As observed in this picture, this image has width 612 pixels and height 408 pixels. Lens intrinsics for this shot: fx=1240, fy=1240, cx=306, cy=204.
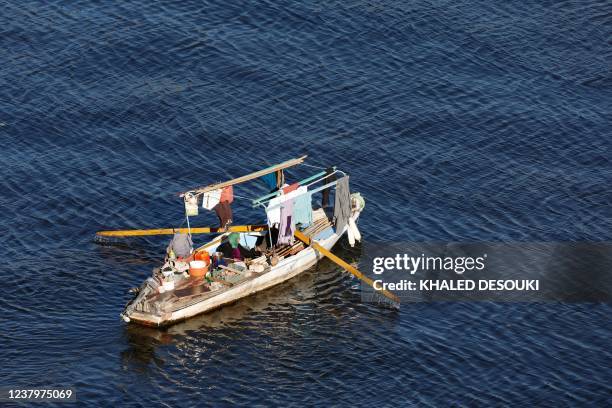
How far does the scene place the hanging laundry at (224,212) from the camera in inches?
2689

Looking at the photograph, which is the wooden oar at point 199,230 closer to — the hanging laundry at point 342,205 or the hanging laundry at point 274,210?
the hanging laundry at point 274,210

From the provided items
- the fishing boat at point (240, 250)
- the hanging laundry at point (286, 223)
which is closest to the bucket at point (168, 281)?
the fishing boat at point (240, 250)

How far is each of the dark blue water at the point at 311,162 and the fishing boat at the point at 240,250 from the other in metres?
1.01

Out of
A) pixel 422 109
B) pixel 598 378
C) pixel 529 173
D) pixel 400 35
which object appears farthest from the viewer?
pixel 400 35

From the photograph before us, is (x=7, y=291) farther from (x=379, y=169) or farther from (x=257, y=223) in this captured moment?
(x=379, y=169)

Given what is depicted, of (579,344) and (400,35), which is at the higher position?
(400,35)

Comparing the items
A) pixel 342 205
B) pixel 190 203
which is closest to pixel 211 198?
pixel 190 203

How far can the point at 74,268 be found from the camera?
224 ft

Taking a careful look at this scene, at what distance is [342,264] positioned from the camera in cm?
6775

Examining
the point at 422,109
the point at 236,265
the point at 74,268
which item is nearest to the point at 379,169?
the point at 422,109

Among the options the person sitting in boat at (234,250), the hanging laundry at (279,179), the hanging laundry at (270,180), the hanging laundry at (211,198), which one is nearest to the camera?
the hanging laundry at (211,198)

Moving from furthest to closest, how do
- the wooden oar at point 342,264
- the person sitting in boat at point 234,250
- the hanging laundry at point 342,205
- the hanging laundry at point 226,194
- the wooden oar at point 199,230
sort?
the hanging laundry at point 342,205
the wooden oar at point 199,230
the person sitting in boat at point 234,250
the hanging laundry at point 226,194
the wooden oar at point 342,264

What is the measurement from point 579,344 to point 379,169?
21.7m

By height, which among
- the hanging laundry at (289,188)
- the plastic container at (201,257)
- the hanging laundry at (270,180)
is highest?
the hanging laundry at (289,188)
